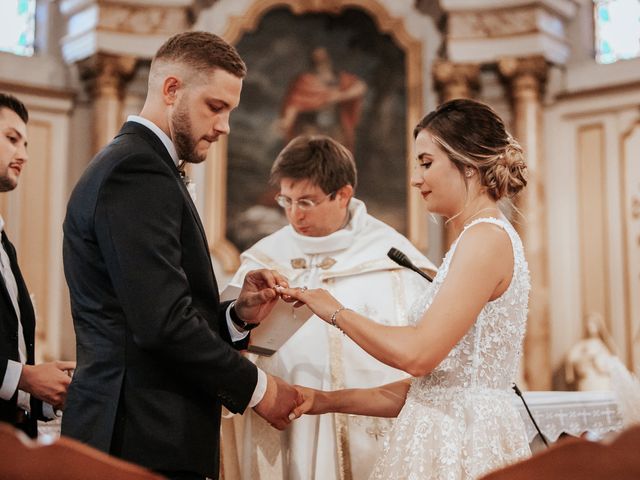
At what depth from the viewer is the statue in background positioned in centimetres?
879

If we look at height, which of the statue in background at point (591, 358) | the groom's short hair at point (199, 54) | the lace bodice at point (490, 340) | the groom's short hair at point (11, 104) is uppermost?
the groom's short hair at point (11, 104)

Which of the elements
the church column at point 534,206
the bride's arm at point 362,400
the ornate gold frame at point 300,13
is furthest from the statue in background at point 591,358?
the bride's arm at point 362,400

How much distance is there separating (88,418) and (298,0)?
27.8 ft

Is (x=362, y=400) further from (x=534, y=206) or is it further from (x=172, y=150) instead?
(x=534, y=206)

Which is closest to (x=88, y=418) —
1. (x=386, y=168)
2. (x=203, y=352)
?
(x=203, y=352)

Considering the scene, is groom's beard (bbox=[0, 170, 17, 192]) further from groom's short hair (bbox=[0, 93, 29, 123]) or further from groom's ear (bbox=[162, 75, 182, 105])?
groom's ear (bbox=[162, 75, 182, 105])

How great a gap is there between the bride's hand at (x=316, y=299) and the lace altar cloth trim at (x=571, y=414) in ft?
4.75

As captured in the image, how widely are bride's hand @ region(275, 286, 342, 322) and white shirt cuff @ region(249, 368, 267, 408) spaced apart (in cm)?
28

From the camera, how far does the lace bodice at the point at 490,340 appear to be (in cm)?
281

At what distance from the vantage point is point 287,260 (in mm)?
4148

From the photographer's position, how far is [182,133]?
9.14 ft

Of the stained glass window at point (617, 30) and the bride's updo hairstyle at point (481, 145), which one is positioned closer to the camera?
the bride's updo hairstyle at point (481, 145)

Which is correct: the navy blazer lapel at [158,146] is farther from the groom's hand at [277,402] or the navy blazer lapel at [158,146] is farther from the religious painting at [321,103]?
the religious painting at [321,103]

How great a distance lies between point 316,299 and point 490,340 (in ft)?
1.89
